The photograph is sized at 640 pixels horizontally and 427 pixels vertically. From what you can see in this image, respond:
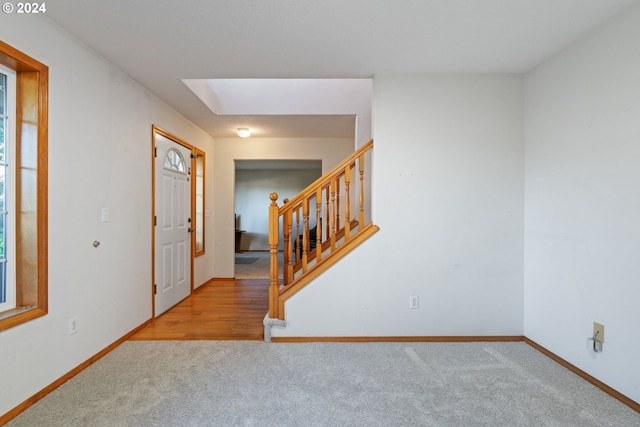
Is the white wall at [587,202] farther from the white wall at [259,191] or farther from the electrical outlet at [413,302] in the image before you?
the white wall at [259,191]

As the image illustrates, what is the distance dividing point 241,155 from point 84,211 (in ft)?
9.57

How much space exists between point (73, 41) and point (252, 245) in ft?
23.0

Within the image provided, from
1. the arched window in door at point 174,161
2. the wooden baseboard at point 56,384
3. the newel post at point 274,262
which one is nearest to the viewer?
the wooden baseboard at point 56,384

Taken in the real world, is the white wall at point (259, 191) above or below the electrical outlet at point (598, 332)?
above

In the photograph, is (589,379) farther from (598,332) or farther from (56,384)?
(56,384)

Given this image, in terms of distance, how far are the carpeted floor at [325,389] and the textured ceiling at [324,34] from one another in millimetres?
2325

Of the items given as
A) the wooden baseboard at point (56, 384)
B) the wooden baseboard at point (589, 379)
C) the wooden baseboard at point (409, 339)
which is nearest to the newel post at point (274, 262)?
the wooden baseboard at point (409, 339)

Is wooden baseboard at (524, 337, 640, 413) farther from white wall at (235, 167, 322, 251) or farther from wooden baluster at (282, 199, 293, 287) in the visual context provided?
white wall at (235, 167, 322, 251)

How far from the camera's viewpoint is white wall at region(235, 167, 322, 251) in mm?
8828

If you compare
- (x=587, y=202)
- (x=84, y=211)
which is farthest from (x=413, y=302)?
(x=84, y=211)

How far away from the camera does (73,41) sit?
2.10m

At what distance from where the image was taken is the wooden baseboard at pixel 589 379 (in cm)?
179

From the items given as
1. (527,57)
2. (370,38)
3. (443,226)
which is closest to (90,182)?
(370,38)

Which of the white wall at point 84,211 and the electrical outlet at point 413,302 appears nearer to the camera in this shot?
the white wall at point 84,211
